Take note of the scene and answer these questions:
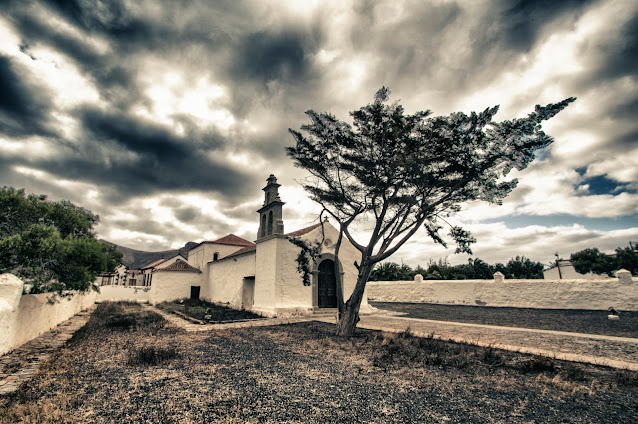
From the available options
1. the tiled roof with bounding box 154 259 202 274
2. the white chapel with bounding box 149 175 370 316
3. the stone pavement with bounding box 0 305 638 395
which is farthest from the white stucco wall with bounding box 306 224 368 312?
the tiled roof with bounding box 154 259 202 274

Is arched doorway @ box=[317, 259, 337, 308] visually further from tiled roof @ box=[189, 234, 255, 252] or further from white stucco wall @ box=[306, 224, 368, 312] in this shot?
tiled roof @ box=[189, 234, 255, 252]

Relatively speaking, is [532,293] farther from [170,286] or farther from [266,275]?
[170,286]

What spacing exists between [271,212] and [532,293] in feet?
52.4

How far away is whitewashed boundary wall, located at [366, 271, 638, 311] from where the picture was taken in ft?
46.9

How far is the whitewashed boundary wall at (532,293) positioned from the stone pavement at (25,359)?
2116cm

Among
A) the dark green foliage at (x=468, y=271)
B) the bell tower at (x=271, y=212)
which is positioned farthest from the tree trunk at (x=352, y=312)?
the dark green foliage at (x=468, y=271)

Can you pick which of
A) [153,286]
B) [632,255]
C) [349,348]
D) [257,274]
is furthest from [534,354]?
[632,255]

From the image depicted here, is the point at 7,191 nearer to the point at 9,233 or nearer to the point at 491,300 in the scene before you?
the point at 9,233

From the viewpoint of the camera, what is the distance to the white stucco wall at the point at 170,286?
24562mm

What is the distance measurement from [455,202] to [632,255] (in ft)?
107

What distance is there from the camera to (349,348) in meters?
7.36

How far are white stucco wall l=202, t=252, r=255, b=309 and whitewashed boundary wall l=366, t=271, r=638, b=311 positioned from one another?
44.3 feet

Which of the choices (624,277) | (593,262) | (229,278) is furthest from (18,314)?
(593,262)

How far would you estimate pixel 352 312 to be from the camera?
30.3ft
